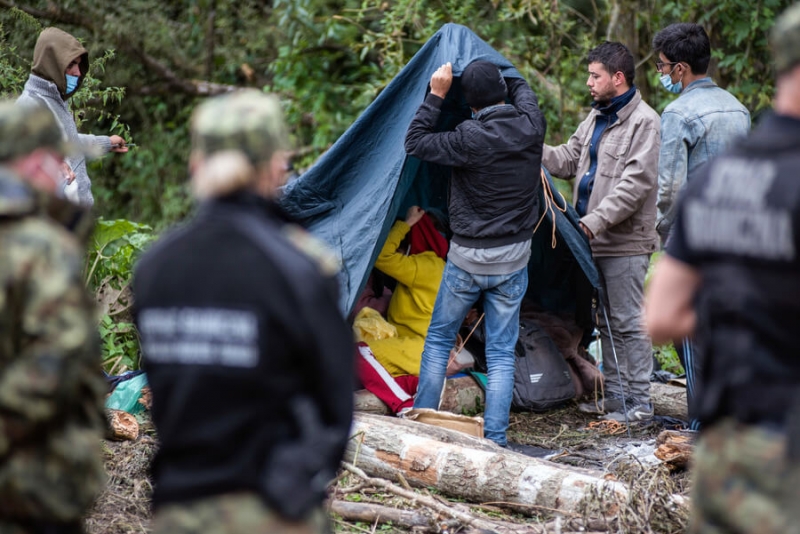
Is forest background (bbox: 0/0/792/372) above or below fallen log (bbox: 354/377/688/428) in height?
above

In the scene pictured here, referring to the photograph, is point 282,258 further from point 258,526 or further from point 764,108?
point 764,108

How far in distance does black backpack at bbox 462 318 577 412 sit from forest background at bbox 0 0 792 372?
2.45 m

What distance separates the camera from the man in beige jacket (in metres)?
5.27

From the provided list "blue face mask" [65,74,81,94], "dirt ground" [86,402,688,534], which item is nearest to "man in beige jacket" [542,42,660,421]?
"dirt ground" [86,402,688,534]

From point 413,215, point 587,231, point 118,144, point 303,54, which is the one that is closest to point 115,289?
point 118,144

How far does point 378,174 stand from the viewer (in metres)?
5.12

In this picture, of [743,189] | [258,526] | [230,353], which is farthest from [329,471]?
[743,189]

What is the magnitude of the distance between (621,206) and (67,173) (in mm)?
3040

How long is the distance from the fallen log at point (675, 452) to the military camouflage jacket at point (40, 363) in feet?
9.60

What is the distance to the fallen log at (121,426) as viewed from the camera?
466cm

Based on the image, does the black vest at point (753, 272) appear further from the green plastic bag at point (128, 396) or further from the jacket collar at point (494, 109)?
the green plastic bag at point (128, 396)

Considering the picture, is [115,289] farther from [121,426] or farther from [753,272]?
[753,272]

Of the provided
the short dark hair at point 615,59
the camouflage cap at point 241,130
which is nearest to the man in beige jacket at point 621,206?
the short dark hair at point 615,59

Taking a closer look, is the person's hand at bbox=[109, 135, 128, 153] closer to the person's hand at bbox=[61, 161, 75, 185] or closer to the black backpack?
the person's hand at bbox=[61, 161, 75, 185]
